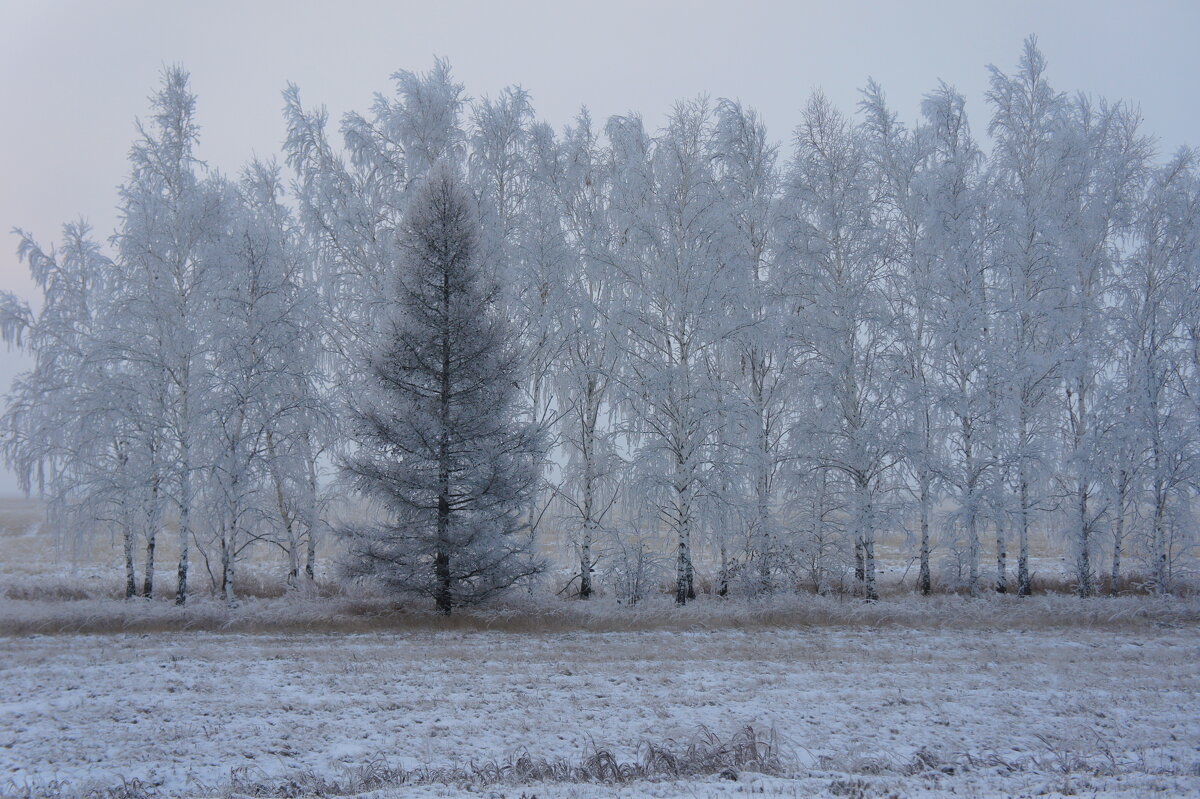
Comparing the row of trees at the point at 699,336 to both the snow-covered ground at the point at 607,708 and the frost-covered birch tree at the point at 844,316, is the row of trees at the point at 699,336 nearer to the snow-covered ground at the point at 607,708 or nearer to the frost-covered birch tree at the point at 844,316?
the frost-covered birch tree at the point at 844,316

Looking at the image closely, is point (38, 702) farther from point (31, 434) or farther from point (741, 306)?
point (741, 306)

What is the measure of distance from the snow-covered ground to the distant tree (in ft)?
7.44

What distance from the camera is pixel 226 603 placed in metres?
16.2

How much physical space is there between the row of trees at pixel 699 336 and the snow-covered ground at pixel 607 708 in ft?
16.5

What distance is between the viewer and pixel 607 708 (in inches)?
338

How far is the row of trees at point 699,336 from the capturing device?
16984 mm

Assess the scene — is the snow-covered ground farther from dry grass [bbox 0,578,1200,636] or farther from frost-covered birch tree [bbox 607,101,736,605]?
frost-covered birch tree [bbox 607,101,736,605]

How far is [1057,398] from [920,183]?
7714mm

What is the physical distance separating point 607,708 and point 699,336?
36.0ft

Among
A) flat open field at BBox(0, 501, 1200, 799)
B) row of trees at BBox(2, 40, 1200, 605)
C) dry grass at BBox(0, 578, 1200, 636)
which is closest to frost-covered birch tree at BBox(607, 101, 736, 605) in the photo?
row of trees at BBox(2, 40, 1200, 605)

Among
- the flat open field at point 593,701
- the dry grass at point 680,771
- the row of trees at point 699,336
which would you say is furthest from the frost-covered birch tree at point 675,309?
the dry grass at point 680,771

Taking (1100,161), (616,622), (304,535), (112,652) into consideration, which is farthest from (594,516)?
(1100,161)

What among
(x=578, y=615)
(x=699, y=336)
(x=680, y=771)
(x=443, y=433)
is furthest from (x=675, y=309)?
(x=680, y=771)

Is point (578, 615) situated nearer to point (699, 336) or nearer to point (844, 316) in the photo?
point (699, 336)
